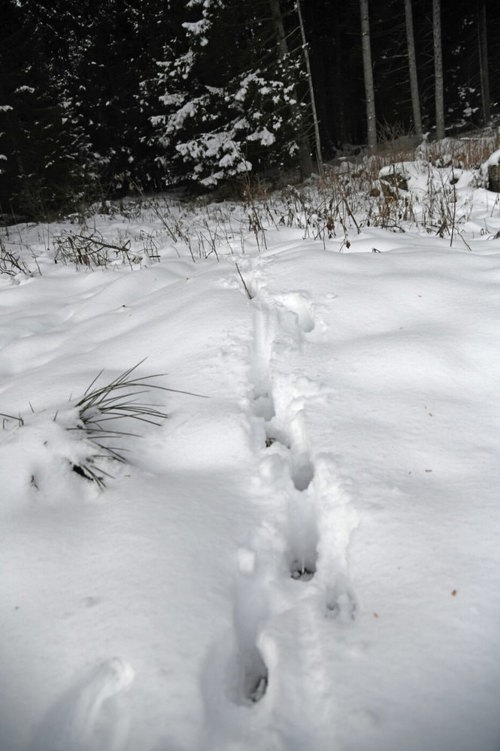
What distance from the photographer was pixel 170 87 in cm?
804

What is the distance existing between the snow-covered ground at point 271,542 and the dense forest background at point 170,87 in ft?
11.8

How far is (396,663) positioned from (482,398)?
86 centimetres

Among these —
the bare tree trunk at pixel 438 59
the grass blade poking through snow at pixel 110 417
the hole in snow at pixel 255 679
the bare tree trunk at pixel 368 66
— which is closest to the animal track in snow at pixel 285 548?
the hole in snow at pixel 255 679

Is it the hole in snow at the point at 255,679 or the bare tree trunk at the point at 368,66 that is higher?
the bare tree trunk at the point at 368,66

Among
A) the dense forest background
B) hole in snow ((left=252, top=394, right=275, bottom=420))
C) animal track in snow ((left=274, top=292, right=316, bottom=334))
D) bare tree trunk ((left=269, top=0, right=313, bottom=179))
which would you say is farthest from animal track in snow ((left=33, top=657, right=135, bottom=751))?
bare tree trunk ((left=269, top=0, right=313, bottom=179))

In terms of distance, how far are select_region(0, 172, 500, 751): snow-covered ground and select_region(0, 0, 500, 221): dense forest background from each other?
361 centimetres

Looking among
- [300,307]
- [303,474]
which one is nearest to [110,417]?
[303,474]

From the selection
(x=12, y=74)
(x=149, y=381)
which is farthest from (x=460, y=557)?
(x=12, y=74)

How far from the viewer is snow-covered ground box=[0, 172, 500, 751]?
65cm

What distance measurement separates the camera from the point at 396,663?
68cm

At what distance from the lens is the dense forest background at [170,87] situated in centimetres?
789

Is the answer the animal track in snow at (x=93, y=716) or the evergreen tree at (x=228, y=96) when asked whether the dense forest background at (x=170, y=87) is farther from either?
the animal track in snow at (x=93, y=716)

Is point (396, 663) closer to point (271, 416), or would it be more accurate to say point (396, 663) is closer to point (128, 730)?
point (128, 730)

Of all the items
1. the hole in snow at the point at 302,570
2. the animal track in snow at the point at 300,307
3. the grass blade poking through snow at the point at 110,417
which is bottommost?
the hole in snow at the point at 302,570
